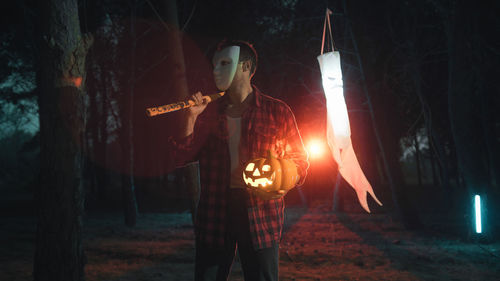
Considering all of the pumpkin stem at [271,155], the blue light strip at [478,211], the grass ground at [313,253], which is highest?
the pumpkin stem at [271,155]

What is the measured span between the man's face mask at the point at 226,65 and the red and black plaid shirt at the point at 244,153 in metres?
0.23

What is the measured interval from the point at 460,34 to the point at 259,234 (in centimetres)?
887

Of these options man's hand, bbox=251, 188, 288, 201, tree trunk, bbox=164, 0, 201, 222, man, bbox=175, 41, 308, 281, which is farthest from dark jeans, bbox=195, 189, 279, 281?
tree trunk, bbox=164, 0, 201, 222

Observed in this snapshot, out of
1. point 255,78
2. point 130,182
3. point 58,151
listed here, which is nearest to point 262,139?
point 58,151

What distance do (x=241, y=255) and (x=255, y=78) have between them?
48.1ft

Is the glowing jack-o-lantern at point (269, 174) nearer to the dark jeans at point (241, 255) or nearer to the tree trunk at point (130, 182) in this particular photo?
the dark jeans at point (241, 255)

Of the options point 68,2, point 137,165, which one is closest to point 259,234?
point 68,2

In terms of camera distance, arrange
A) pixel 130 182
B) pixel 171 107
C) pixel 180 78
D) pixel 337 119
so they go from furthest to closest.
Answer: pixel 130 182, pixel 180 78, pixel 337 119, pixel 171 107

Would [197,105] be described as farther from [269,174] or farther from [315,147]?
[315,147]

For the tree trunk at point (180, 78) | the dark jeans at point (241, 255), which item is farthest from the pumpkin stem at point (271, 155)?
the tree trunk at point (180, 78)

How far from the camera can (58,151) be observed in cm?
414

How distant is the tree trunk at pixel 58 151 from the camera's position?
13.6 feet

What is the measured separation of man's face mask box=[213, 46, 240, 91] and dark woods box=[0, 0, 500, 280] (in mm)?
1897

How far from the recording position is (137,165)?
29016mm
